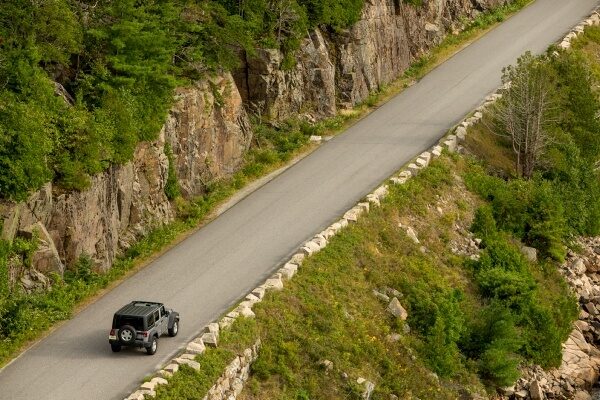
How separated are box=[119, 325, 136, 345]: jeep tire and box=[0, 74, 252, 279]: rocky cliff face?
409cm

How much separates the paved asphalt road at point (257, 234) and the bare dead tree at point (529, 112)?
3.58 m

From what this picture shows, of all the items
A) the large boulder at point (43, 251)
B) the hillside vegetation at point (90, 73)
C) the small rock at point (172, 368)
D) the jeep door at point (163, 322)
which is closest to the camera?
the small rock at point (172, 368)

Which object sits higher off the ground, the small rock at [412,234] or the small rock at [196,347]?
the small rock at [196,347]

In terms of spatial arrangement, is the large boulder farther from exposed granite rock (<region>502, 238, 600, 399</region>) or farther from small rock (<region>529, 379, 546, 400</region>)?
small rock (<region>529, 379, 546, 400</region>)

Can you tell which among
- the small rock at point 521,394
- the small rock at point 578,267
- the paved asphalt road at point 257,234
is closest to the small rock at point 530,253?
the small rock at point 578,267

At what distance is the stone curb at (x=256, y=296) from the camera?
31.3 meters

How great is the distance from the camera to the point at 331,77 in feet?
172

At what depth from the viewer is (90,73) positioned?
39469 mm

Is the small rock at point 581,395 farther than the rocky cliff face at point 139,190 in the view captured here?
Yes

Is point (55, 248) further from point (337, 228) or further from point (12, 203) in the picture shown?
point (337, 228)

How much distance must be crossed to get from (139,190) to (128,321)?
27.3 ft

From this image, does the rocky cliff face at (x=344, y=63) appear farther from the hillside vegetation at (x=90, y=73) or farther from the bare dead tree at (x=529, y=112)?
the bare dead tree at (x=529, y=112)

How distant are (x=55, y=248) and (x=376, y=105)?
23599 mm

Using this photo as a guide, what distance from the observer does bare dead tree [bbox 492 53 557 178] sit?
162 feet
